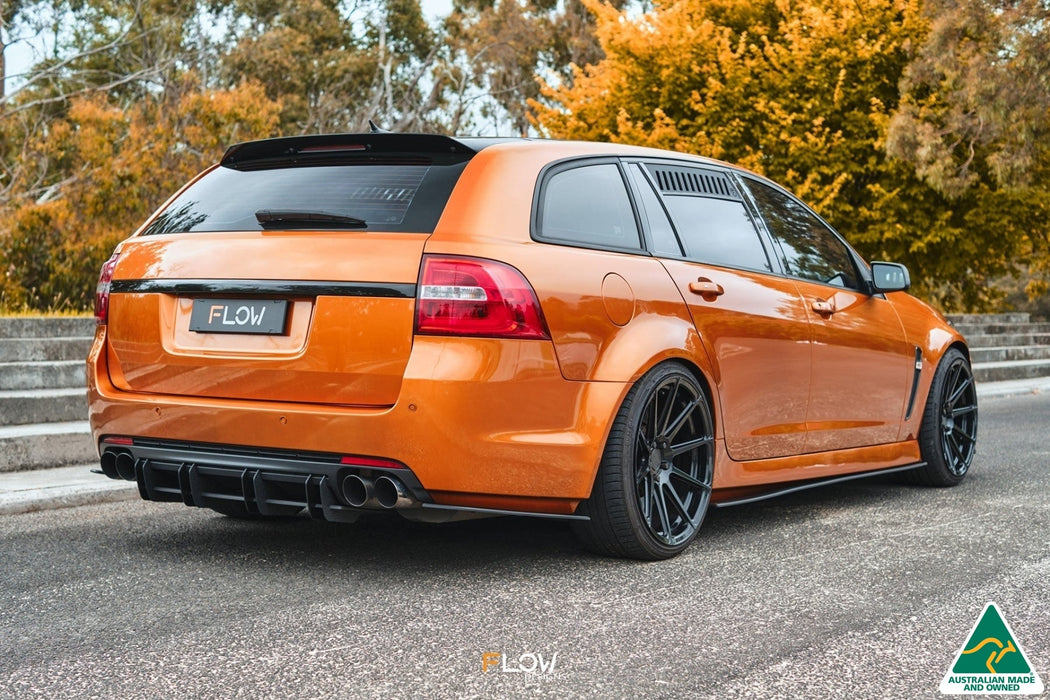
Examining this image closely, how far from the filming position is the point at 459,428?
407 centimetres

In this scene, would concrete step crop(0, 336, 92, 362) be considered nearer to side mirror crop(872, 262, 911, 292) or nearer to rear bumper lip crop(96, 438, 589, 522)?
rear bumper lip crop(96, 438, 589, 522)

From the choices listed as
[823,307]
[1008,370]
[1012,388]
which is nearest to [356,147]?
[823,307]

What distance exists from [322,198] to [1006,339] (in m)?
20.4

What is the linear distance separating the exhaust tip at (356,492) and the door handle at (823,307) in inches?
99.4

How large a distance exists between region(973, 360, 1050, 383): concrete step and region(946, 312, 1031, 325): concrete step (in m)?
2.74

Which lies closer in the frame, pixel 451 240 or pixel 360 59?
pixel 451 240

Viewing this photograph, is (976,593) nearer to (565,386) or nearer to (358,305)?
(565,386)

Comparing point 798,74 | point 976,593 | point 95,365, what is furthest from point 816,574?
point 798,74

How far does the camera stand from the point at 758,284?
5.41 metres

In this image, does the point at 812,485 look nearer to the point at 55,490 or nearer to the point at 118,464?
the point at 118,464

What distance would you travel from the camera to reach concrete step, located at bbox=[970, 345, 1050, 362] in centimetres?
1955

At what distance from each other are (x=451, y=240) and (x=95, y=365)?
153cm

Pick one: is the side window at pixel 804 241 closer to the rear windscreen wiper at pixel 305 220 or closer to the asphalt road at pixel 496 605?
the asphalt road at pixel 496 605

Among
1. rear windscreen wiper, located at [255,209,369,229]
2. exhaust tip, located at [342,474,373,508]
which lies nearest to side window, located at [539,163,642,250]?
rear windscreen wiper, located at [255,209,369,229]
